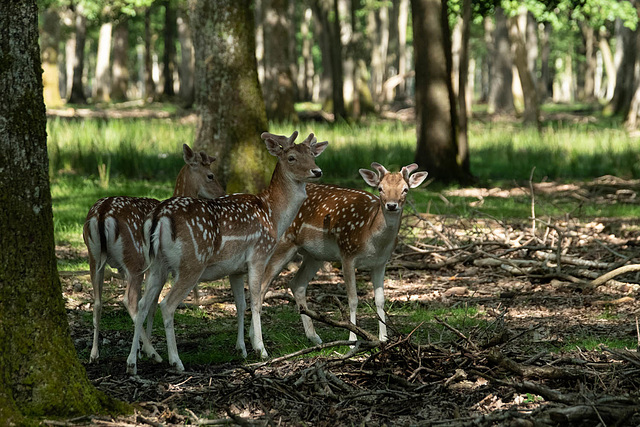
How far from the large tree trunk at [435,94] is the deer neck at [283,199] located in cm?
849

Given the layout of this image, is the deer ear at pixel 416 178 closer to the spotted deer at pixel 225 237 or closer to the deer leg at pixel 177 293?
the spotted deer at pixel 225 237

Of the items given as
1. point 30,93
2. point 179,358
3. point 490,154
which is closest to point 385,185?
point 179,358

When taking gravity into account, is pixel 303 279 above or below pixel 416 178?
below

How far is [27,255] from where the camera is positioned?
175 inches

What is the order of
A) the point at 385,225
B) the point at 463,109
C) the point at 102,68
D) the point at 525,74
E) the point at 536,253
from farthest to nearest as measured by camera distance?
the point at 102,68
the point at 525,74
the point at 463,109
the point at 536,253
the point at 385,225

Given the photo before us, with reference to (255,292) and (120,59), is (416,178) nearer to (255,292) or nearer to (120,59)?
(255,292)

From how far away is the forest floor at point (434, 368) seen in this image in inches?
185

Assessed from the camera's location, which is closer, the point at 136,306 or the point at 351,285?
the point at 136,306

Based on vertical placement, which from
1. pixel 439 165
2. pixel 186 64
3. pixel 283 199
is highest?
pixel 186 64

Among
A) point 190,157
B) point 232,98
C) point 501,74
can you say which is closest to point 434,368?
point 190,157

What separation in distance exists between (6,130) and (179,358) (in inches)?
90.1

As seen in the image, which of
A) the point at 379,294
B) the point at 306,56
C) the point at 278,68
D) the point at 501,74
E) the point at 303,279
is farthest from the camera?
the point at 306,56

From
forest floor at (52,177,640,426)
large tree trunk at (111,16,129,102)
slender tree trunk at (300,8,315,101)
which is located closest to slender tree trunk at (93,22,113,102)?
large tree trunk at (111,16,129,102)

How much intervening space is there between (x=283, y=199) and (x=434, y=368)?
86.1 inches
